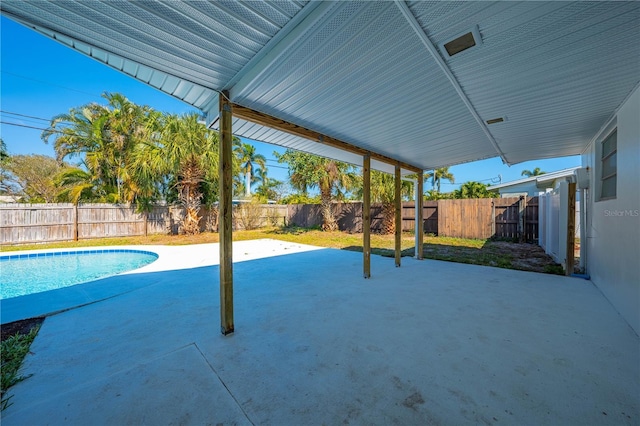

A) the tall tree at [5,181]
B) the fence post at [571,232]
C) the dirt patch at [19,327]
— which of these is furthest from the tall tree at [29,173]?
the fence post at [571,232]

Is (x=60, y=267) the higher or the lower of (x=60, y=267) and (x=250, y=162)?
the lower

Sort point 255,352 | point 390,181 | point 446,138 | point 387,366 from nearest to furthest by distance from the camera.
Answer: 1. point 387,366
2. point 255,352
3. point 446,138
4. point 390,181

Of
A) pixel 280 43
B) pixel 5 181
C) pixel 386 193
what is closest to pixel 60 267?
pixel 280 43

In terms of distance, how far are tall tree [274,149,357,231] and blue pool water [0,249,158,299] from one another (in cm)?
694

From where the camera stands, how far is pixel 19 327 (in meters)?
2.68

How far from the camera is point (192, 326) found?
8.85ft

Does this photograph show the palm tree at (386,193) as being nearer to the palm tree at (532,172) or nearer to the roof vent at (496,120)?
the roof vent at (496,120)

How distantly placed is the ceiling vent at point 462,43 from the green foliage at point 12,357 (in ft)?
12.5

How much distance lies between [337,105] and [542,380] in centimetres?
300

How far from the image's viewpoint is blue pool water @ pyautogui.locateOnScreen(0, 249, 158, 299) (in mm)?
5223

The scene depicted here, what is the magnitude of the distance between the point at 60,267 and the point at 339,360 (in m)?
8.44

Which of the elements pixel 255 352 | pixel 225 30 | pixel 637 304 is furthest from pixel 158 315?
pixel 637 304

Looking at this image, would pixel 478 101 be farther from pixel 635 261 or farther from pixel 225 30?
pixel 225 30

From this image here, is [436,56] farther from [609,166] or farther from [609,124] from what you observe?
[609,166]
